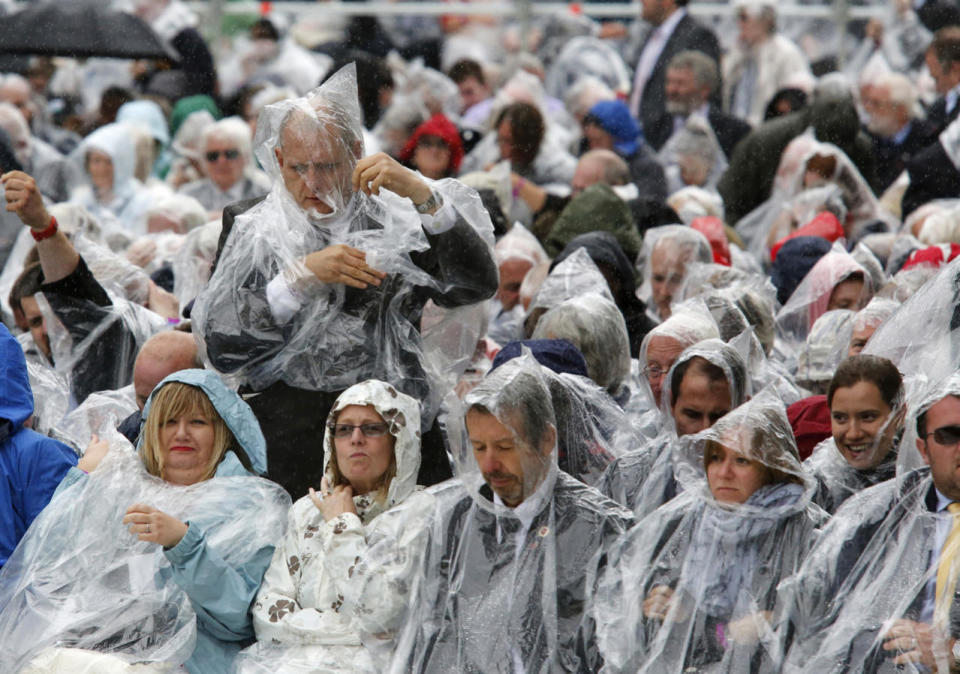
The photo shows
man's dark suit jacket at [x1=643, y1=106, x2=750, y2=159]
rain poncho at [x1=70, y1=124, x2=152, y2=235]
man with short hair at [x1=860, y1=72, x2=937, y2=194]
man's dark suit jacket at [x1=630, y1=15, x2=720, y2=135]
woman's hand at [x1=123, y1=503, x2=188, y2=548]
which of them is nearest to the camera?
woman's hand at [x1=123, y1=503, x2=188, y2=548]

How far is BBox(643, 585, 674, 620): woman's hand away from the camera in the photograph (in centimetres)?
439

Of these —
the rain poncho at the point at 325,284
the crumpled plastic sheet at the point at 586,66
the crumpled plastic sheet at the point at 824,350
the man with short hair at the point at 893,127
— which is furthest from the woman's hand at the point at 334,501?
the crumpled plastic sheet at the point at 586,66

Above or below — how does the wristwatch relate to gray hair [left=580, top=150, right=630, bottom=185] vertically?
above

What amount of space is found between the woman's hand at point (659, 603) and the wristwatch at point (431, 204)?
127 centimetres

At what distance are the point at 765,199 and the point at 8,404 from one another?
561 centimetres

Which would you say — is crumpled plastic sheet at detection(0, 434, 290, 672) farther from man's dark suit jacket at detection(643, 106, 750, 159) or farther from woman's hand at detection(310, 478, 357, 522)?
man's dark suit jacket at detection(643, 106, 750, 159)

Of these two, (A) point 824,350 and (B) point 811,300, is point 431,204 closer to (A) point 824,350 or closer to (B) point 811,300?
(A) point 824,350

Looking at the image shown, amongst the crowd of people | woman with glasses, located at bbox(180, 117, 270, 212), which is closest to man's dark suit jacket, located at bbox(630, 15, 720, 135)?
woman with glasses, located at bbox(180, 117, 270, 212)

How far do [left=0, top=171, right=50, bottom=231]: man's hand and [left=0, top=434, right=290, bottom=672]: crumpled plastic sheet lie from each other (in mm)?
1008

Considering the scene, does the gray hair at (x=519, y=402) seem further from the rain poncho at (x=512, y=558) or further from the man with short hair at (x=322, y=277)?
the man with short hair at (x=322, y=277)

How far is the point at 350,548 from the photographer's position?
462 centimetres

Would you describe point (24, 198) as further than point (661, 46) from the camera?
No

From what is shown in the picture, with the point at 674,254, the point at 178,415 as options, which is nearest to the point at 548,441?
the point at 178,415

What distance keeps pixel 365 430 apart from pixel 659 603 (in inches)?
39.2
